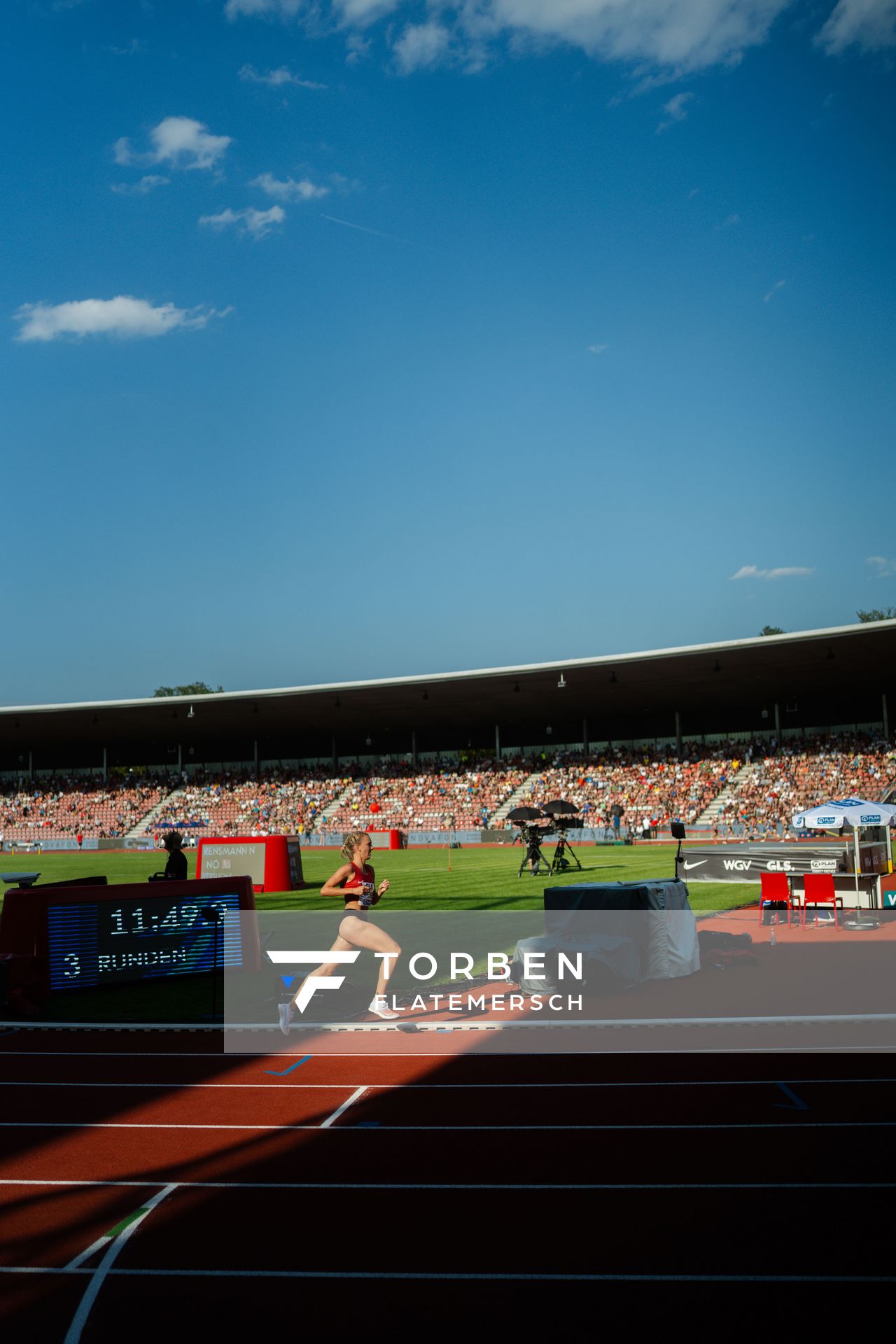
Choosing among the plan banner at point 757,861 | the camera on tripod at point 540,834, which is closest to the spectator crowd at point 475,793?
the camera on tripod at point 540,834

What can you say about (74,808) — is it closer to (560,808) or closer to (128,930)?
(560,808)

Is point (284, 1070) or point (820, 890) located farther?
point (820, 890)

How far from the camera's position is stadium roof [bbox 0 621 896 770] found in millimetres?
51344

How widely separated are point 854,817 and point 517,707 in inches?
1725

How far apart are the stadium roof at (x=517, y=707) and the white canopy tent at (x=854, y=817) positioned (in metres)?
27.7

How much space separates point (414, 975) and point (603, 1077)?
16.9ft

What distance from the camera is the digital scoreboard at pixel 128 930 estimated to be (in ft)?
42.7

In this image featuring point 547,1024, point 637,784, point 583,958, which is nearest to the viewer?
point 547,1024

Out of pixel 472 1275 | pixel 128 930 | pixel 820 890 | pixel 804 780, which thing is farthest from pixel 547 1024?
pixel 804 780

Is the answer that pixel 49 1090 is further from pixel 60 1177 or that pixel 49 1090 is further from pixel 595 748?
pixel 595 748

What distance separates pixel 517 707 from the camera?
207 ft

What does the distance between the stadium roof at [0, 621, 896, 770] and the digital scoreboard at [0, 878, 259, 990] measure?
124 feet

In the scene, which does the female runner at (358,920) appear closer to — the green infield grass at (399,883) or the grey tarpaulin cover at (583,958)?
the grey tarpaulin cover at (583,958)

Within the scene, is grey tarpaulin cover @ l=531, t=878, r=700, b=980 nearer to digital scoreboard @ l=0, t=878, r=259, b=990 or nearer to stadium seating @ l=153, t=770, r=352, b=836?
digital scoreboard @ l=0, t=878, r=259, b=990
